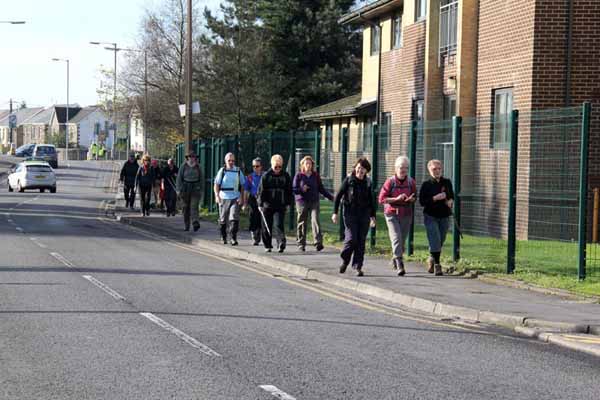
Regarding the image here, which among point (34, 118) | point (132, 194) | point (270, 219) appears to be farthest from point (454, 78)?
point (34, 118)

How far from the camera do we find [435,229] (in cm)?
1620

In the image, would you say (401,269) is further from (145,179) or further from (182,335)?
(145,179)

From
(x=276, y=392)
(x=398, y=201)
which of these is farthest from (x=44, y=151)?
(x=276, y=392)

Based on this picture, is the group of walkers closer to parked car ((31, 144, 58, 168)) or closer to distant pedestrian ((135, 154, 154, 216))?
distant pedestrian ((135, 154, 154, 216))

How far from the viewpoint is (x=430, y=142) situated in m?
20.5

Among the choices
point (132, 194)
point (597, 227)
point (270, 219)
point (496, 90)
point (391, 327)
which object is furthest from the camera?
point (132, 194)

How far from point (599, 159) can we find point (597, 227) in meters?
3.48

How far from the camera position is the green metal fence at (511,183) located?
15891mm

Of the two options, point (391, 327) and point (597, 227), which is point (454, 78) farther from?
point (391, 327)

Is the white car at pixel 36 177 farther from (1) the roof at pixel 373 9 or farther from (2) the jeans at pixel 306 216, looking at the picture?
(2) the jeans at pixel 306 216

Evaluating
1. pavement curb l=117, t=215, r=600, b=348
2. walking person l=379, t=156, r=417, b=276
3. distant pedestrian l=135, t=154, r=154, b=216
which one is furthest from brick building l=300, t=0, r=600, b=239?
distant pedestrian l=135, t=154, r=154, b=216

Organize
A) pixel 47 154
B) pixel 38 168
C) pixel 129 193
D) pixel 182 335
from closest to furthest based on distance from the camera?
pixel 182 335
pixel 129 193
pixel 38 168
pixel 47 154

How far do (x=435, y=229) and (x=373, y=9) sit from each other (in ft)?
63.1

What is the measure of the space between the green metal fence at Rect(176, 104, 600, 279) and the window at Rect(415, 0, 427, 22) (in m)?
8.60
